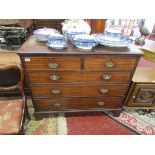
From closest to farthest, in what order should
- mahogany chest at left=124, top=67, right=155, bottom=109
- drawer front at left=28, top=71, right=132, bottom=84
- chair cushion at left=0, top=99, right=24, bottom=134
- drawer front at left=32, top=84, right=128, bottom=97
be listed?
chair cushion at left=0, top=99, right=24, bottom=134 → drawer front at left=28, top=71, right=132, bottom=84 → drawer front at left=32, top=84, right=128, bottom=97 → mahogany chest at left=124, top=67, right=155, bottom=109

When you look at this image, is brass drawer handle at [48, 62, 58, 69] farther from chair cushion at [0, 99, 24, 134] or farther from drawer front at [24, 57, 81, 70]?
chair cushion at [0, 99, 24, 134]

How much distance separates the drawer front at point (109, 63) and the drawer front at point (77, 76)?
0.08 meters

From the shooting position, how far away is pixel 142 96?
1.87 m

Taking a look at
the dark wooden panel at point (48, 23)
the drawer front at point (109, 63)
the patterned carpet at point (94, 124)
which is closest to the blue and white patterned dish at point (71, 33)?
the drawer front at point (109, 63)

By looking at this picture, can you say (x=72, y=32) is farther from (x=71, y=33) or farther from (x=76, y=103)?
(x=76, y=103)

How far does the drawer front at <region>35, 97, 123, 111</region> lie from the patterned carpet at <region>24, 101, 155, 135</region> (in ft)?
0.70

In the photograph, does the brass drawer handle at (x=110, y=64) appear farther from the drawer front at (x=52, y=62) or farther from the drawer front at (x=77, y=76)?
the drawer front at (x=52, y=62)

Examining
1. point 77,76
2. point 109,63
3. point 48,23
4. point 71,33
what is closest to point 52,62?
point 77,76

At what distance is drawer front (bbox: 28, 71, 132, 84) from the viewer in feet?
4.96

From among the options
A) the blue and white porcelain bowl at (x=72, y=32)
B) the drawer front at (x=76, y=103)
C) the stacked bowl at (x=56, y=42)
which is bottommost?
the drawer front at (x=76, y=103)

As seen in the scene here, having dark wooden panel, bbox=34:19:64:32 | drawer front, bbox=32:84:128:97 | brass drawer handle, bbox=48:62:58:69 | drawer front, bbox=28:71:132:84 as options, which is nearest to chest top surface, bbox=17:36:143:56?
brass drawer handle, bbox=48:62:58:69

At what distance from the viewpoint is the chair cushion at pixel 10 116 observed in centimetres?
128

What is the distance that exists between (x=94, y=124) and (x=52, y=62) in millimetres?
1068
